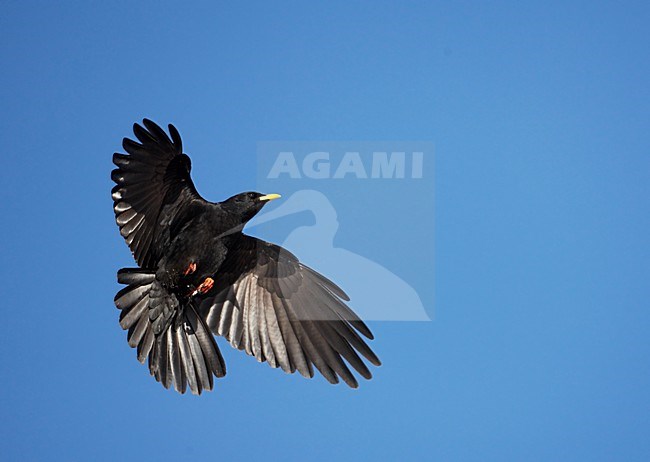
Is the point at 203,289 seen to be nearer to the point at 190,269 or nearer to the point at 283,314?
the point at 190,269

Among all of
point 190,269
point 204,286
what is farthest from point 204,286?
point 190,269

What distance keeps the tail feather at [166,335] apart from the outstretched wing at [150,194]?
0.34 metres

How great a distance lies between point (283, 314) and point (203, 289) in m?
1.26

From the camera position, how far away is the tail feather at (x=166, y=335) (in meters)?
10.9

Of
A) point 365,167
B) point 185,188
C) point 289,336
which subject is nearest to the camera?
point 365,167

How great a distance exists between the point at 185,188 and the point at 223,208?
550 mm

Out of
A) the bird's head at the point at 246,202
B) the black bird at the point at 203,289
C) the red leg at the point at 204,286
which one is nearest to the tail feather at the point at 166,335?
the black bird at the point at 203,289

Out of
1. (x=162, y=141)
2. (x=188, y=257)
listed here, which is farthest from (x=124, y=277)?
(x=162, y=141)

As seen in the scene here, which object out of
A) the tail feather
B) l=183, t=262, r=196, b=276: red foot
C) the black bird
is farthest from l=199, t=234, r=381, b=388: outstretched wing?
l=183, t=262, r=196, b=276: red foot

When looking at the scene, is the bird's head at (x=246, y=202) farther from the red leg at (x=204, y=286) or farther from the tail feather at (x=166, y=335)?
the tail feather at (x=166, y=335)

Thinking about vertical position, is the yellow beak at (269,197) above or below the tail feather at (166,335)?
above

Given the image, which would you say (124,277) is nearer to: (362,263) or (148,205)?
(148,205)

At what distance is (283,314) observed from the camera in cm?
1195

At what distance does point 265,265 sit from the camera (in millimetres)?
12086
